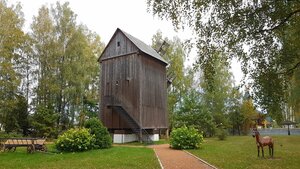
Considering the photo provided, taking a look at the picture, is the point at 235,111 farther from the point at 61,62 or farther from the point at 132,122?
the point at 61,62

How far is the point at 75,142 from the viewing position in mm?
18391

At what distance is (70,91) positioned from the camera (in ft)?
105

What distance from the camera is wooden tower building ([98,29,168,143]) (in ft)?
86.4

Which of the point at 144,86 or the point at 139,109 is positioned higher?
the point at 144,86

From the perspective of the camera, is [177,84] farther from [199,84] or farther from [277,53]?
[277,53]

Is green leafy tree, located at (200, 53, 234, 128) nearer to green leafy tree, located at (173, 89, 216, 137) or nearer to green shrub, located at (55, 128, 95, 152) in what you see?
green leafy tree, located at (173, 89, 216, 137)

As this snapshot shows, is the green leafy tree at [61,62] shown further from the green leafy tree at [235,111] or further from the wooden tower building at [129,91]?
the green leafy tree at [235,111]

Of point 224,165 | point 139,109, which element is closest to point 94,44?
point 139,109

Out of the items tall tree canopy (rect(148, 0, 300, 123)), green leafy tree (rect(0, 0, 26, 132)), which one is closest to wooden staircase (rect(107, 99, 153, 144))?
green leafy tree (rect(0, 0, 26, 132))

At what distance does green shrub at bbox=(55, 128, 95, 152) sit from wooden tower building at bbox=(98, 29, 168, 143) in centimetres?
730

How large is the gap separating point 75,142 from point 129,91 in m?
9.50

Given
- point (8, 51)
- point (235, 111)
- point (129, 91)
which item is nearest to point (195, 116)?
point (235, 111)

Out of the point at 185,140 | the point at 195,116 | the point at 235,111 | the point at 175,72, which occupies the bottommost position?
the point at 185,140

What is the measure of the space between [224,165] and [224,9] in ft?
23.5
